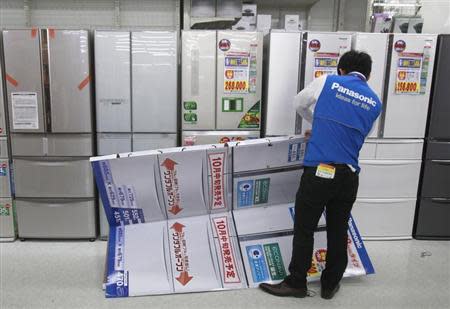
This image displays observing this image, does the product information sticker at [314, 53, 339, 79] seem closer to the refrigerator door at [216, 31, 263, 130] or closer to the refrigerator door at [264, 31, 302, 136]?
the refrigerator door at [264, 31, 302, 136]

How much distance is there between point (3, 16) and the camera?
4.06 m

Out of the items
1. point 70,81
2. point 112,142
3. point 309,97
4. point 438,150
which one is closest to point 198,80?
point 112,142

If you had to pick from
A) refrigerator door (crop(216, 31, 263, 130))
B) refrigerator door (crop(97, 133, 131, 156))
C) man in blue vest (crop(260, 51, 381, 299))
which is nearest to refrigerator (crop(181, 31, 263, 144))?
refrigerator door (crop(216, 31, 263, 130))

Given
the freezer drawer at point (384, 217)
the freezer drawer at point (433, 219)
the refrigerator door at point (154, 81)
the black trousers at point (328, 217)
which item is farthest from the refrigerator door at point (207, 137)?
the freezer drawer at point (433, 219)

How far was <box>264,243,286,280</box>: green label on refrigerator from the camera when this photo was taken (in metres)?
2.54

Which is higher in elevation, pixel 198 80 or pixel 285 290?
pixel 198 80

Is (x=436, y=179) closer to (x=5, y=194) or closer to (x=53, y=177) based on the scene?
(x=53, y=177)

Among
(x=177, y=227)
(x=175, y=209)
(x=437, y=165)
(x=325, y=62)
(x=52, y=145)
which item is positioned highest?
(x=325, y=62)

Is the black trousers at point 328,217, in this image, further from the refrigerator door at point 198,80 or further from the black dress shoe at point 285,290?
the refrigerator door at point 198,80

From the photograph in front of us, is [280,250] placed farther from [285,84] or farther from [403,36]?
[403,36]

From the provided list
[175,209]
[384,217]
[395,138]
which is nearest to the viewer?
[175,209]

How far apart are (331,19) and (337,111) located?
8.33ft

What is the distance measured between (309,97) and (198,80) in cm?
116

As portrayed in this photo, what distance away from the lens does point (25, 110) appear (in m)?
3.04
